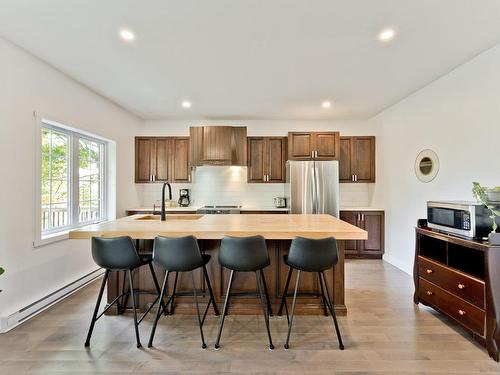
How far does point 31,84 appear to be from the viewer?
280cm

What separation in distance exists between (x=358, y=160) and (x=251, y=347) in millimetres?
4081

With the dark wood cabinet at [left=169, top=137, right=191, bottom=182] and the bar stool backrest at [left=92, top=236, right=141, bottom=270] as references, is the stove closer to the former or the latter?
the dark wood cabinet at [left=169, top=137, right=191, bottom=182]

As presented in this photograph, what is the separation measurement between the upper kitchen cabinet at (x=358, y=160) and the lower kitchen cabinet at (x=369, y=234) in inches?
27.9

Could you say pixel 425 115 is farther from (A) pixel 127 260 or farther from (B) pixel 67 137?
(B) pixel 67 137

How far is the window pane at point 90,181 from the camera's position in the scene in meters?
3.90

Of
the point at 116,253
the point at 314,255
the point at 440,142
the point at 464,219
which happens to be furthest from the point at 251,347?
the point at 440,142

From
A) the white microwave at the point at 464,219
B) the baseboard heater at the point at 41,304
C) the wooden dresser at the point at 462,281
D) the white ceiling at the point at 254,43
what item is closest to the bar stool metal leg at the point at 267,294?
the wooden dresser at the point at 462,281

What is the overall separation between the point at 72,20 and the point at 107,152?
2620 mm

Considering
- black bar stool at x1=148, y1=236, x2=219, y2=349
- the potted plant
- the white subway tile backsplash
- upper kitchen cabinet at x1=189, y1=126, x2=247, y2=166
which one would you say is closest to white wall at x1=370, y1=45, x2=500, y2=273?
the potted plant

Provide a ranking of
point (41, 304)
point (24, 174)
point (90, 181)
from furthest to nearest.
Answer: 1. point (90, 181)
2. point (41, 304)
3. point (24, 174)

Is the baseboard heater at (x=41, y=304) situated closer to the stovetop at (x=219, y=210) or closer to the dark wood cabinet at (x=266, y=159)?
the stovetop at (x=219, y=210)

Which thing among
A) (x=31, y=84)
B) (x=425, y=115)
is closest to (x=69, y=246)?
(x=31, y=84)

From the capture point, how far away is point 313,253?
2178 millimetres

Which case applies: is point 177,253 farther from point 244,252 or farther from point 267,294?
point 267,294
